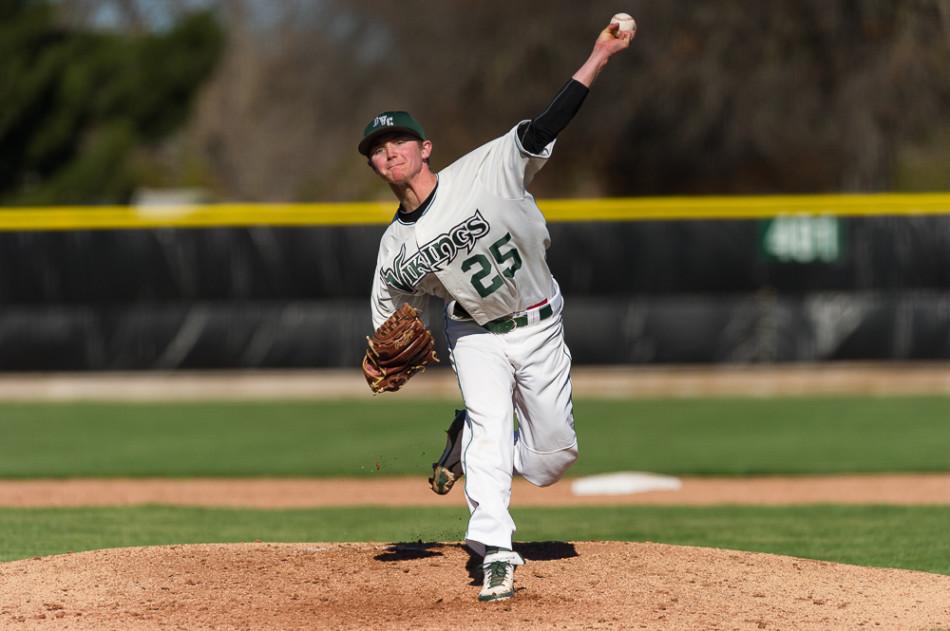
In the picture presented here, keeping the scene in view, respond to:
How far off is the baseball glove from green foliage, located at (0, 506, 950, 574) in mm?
1730

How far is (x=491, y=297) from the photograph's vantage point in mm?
5316

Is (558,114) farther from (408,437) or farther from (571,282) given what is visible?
(571,282)

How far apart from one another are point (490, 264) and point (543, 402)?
2.04 ft

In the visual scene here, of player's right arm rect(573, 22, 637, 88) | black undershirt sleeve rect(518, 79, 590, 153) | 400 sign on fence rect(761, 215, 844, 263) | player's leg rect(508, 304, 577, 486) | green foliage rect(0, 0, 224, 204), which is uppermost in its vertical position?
green foliage rect(0, 0, 224, 204)

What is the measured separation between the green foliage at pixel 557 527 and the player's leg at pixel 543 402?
1.59 m

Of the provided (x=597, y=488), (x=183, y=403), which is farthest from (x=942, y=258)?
(x=183, y=403)

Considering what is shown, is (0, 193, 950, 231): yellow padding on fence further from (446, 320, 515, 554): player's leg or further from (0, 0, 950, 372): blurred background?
(446, 320, 515, 554): player's leg

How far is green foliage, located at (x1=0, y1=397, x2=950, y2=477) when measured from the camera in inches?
446

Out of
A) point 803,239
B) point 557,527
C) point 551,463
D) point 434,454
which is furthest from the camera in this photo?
point 803,239

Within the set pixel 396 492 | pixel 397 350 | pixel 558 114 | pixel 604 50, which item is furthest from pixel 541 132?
pixel 396 492

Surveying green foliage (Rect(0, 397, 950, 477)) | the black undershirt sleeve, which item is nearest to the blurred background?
green foliage (Rect(0, 397, 950, 477))

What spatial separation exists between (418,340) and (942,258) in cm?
1162

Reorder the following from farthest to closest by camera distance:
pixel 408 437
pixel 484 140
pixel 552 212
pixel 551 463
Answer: pixel 484 140 → pixel 552 212 → pixel 408 437 → pixel 551 463

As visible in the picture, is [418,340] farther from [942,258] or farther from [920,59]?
[920,59]
